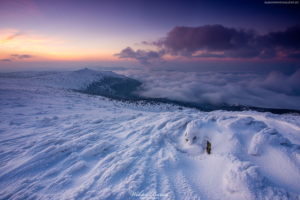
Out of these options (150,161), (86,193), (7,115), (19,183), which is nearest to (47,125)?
(7,115)

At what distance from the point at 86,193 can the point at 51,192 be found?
1.06 meters

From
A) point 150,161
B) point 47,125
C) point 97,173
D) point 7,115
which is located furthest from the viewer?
point 7,115

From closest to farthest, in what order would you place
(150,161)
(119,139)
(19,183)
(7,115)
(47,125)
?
1. (19,183)
2. (150,161)
3. (119,139)
4. (47,125)
5. (7,115)

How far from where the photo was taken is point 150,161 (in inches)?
165

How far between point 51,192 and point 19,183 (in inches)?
48.8

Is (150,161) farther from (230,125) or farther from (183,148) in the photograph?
(230,125)

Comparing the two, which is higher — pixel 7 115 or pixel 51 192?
pixel 7 115

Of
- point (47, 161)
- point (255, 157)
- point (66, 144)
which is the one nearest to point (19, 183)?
point (47, 161)

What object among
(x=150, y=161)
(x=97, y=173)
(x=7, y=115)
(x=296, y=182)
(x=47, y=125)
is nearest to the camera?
(x=296, y=182)

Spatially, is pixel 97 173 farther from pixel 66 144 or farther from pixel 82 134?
pixel 82 134

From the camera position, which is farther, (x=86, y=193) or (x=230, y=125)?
(x=230, y=125)

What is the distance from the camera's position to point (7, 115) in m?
8.72

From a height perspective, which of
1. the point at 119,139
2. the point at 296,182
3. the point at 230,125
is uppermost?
the point at 230,125

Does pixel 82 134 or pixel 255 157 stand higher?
pixel 255 157
